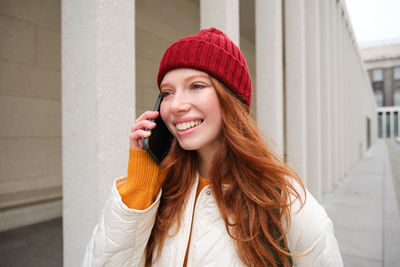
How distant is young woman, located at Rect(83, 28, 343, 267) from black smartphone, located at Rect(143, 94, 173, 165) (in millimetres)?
36

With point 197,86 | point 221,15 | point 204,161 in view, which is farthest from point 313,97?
point 197,86

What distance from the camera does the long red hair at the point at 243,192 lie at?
Answer: 1.28m

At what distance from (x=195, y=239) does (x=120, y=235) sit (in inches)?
13.9

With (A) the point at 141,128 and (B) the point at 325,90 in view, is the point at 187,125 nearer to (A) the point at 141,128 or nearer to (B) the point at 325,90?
(A) the point at 141,128

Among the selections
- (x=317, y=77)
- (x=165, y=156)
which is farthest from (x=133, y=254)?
(x=317, y=77)

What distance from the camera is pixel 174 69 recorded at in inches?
56.3

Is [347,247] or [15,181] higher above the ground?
[15,181]

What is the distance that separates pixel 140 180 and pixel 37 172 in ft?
15.0

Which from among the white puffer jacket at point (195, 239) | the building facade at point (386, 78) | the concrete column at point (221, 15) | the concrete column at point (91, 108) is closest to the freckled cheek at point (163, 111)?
the white puffer jacket at point (195, 239)

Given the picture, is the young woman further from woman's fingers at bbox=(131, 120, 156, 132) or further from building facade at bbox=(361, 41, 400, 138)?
building facade at bbox=(361, 41, 400, 138)

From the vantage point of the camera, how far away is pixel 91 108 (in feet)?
6.36

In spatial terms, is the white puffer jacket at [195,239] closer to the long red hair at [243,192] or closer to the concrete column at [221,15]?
the long red hair at [243,192]

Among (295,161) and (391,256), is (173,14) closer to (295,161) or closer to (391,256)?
(295,161)

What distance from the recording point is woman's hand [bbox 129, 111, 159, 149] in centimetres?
133
